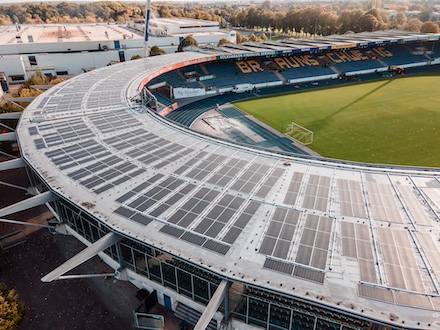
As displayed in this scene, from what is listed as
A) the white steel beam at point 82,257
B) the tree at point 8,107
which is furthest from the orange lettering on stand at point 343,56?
the white steel beam at point 82,257

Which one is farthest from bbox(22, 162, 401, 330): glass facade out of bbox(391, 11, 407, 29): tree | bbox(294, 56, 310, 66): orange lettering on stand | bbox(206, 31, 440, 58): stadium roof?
bbox(391, 11, 407, 29): tree

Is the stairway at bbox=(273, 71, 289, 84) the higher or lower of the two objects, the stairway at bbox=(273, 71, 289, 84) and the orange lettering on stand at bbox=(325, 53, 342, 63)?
the lower

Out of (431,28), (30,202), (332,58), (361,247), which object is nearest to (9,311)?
(30,202)

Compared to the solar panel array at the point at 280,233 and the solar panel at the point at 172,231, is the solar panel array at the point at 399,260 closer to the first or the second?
the solar panel array at the point at 280,233

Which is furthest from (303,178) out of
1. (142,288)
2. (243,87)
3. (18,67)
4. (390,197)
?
(18,67)

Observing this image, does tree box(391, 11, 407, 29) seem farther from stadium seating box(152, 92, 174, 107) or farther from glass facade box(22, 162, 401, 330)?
glass facade box(22, 162, 401, 330)

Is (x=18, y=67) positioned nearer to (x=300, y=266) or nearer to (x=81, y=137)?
(x=81, y=137)
